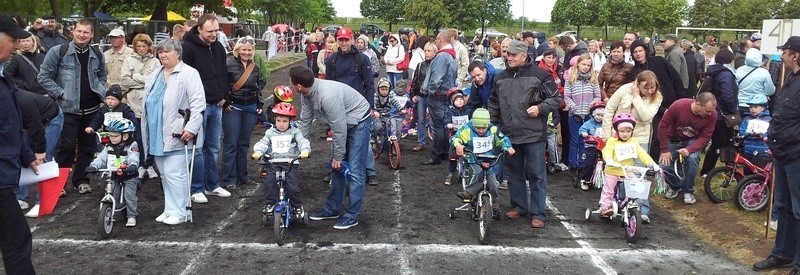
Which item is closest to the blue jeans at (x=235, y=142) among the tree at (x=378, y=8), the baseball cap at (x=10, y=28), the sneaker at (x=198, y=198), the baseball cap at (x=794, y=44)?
the sneaker at (x=198, y=198)

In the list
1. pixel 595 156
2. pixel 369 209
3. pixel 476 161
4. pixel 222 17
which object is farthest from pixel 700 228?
pixel 222 17

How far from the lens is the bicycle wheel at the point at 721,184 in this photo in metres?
8.52

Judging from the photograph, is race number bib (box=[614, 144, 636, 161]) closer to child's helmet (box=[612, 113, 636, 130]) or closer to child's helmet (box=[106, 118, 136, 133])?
child's helmet (box=[612, 113, 636, 130])

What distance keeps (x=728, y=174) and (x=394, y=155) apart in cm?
450

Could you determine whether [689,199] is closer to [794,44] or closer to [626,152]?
[626,152]

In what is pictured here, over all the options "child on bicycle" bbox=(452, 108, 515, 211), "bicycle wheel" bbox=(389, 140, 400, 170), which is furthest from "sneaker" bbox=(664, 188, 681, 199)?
"bicycle wheel" bbox=(389, 140, 400, 170)

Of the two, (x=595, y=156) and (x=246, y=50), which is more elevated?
(x=246, y=50)

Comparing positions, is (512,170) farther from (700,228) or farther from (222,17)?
(222,17)

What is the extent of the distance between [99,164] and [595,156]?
5.92 metres

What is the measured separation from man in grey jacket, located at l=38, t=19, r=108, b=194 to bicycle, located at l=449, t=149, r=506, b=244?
4.33 metres

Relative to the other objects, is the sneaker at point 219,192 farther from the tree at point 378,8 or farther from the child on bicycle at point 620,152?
the tree at point 378,8

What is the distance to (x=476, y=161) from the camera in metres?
7.38

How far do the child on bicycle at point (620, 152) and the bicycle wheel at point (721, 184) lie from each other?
158cm

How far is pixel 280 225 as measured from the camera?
6680 mm
